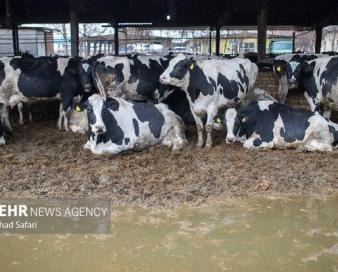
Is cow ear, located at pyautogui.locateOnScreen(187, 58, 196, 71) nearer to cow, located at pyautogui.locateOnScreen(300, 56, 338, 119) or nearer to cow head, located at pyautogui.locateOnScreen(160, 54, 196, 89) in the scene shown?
cow head, located at pyautogui.locateOnScreen(160, 54, 196, 89)

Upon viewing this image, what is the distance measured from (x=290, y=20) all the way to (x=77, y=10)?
12.1m

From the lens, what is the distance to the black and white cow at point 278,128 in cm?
784

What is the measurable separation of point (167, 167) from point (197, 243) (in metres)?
2.53

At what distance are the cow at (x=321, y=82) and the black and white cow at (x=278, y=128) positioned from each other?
1.15 metres

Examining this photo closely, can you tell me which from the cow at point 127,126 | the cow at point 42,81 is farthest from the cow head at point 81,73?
the cow at point 127,126

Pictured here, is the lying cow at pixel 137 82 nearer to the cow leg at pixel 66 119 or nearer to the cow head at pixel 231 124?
the cow leg at pixel 66 119

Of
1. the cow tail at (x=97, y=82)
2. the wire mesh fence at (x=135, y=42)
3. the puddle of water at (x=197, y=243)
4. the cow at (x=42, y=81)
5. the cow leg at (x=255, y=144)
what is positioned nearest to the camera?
the puddle of water at (x=197, y=243)

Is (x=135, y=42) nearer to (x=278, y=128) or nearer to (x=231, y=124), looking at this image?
(x=231, y=124)

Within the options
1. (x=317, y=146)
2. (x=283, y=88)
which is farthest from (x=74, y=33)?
(x=317, y=146)

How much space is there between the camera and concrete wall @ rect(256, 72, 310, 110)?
11008 millimetres

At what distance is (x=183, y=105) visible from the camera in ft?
31.8

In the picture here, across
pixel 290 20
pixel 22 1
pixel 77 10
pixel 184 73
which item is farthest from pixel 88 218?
pixel 290 20

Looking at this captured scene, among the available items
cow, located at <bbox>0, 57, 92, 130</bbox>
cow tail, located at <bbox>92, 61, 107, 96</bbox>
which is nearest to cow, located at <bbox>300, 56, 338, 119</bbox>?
cow tail, located at <bbox>92, 61, 107, 96</bbox>

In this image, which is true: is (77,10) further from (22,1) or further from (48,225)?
(48,225)
